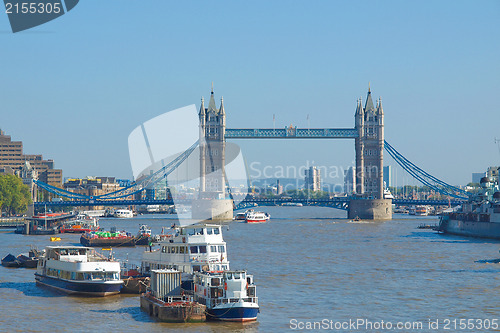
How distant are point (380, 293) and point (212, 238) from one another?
9370mm

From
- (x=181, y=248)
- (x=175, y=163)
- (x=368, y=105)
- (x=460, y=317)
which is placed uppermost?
(x=368, y=105)

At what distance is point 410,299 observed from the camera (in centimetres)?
4056

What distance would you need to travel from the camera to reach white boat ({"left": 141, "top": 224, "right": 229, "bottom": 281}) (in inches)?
1567

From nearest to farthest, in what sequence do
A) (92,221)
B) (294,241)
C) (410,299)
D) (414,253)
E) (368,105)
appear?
(410,299)
(414,253)
(294,241)
(92,221)
(368,105)

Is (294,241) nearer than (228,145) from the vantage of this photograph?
Yes

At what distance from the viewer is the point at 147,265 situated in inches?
1748

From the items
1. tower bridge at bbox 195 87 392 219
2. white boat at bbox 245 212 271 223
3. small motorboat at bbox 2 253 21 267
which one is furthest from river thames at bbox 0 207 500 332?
tower bridge at bbox 195 87 392 219

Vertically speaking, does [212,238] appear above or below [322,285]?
above

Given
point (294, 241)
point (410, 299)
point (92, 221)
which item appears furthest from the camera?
point (92, 221)

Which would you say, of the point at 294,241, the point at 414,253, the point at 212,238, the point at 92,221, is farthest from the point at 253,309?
the point at 92,221

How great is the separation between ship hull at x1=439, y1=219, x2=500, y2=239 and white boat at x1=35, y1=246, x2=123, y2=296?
56.4 m

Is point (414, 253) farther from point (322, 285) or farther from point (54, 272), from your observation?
point (54, 272)

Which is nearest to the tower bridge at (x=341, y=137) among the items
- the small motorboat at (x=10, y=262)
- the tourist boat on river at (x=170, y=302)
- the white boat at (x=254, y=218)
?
the white boat at (x=254, y=218)

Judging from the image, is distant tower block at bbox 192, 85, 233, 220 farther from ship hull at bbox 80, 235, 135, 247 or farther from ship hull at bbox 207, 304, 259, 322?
ship hull at bbox 207, 304, 259, 322
